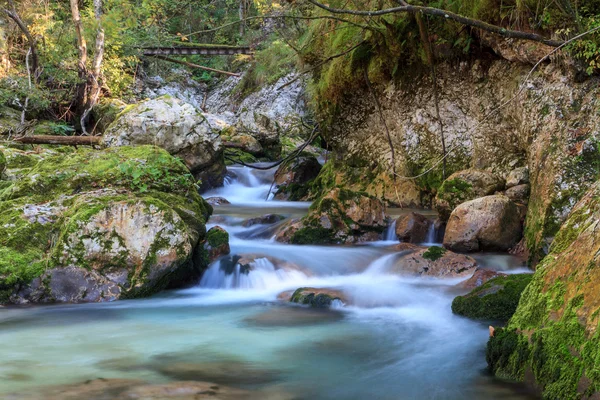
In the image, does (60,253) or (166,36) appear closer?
(60,253)

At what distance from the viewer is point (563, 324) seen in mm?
3154

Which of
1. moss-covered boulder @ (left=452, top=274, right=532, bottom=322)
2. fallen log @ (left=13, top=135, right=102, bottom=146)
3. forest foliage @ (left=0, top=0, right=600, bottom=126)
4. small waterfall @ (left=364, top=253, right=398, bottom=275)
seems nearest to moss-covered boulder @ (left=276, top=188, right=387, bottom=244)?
small waterfall @ (left=364, top=253, right=398, bottom=275)

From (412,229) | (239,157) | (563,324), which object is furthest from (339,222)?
(239,157)

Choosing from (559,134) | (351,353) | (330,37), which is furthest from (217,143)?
(351,353)

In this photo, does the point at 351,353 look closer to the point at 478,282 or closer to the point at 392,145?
the point at 478,282

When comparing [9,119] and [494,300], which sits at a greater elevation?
[9,119]

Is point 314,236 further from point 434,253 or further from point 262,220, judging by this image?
point 434,253

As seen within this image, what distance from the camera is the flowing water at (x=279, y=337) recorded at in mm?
3830

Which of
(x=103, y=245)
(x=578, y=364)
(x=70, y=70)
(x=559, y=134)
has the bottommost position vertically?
(x=578, y=364)

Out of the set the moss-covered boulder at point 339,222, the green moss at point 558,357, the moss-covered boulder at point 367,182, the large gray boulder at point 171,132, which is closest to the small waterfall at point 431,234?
the moss-covered boulder at point 339,222

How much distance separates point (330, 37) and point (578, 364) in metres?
7.92

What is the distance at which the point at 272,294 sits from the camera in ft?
21.2

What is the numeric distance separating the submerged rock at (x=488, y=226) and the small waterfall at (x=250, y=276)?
2.11 m

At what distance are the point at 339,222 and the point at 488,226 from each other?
217cm
